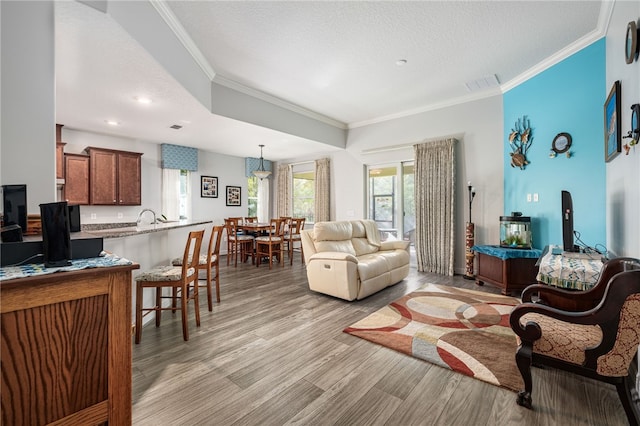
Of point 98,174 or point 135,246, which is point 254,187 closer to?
point 98,174

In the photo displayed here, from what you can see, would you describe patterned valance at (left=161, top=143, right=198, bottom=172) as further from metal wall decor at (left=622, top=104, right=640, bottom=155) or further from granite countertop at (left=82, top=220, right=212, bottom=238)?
metal wall decor at (left=622, top=104, right=640, bottom=155)

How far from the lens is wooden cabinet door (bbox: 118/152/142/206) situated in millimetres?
5289

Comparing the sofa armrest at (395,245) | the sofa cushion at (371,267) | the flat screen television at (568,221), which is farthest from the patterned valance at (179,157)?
the flat screen television at (568,221)

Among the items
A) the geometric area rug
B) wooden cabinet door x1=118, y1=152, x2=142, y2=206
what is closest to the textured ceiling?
wooden cabinet door x1=118, y1=152, x2=142, y2=206

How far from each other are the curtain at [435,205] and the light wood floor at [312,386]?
2924 mm

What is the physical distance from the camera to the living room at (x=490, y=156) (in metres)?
1.76

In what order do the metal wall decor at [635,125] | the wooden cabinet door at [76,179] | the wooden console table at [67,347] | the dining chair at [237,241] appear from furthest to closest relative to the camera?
the dining chair at [237,241] → the wooden cabinet door at [76,179] → the metal wall decor at [635,125] → the wooden console table at [67,347]

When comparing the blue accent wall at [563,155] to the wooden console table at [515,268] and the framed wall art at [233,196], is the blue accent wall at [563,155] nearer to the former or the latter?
the wooden console table at [515,268]

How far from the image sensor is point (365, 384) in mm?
1896

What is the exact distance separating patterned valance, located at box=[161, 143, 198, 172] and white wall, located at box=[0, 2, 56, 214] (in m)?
4.36

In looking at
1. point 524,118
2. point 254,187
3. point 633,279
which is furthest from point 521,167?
point 254,187

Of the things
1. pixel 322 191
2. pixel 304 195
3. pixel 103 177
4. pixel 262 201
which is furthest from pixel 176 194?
pixel 322 191

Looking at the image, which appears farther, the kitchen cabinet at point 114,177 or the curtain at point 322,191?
the curtain at point 322,191

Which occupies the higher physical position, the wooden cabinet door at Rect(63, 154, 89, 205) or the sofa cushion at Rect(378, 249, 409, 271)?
the wooden cabinet door at Rect(63, 154, 89, 205)
